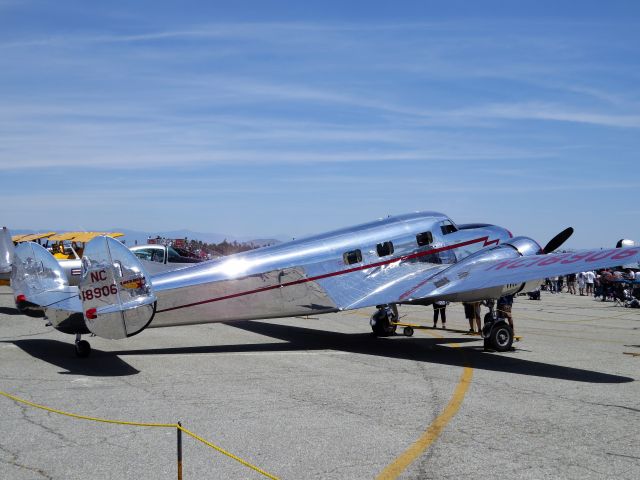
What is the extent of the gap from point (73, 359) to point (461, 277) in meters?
9.07

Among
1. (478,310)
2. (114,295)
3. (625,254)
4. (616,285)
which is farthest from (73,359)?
(616,285)

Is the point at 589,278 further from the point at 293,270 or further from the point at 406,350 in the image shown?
the point at 293,270

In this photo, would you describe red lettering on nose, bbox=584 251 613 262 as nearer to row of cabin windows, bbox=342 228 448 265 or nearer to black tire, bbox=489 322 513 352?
black tire, bbox=489 322 513 352

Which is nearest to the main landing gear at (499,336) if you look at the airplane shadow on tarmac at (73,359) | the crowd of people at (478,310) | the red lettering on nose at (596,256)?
the crowd of people at (478,310)

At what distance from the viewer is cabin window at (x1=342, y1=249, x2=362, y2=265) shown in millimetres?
16516

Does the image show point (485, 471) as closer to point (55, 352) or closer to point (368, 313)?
point (55, 352)

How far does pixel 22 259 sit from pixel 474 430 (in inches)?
441

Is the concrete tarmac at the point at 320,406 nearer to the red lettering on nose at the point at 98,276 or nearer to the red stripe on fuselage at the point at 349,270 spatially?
the red stripe on fuselage at the point at 349,270

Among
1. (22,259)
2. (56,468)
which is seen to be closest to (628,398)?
(56,468)

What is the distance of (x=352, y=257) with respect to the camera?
16.6 metres

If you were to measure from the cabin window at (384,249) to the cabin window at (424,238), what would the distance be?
2.93 feet

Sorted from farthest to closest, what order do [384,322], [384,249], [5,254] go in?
[5,254]
[384,322]
[384,249]

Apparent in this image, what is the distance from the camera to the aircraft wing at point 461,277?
14.7m

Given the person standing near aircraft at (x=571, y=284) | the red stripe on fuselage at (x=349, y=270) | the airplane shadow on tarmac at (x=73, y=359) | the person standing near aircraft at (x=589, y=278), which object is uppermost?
the red stripe on fuselage at (x=349, y=270)
